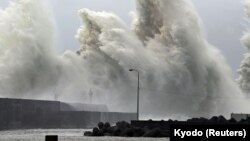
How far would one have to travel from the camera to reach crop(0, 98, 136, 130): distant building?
85375mm

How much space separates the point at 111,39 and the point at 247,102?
113 ft

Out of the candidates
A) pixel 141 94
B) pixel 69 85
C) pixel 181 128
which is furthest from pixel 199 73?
pixel 181 128

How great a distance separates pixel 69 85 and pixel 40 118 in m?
28.3

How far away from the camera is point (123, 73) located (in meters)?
113

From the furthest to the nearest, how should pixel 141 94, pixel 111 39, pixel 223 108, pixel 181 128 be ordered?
pixel 223 108
pixel 141 94
pixel 111 39
pixel 181 128

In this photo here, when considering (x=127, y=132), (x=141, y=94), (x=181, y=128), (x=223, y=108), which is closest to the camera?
(x=181, y=128)

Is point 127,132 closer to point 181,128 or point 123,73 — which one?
point 181,128

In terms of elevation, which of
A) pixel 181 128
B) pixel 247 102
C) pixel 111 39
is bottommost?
pixel 181 128

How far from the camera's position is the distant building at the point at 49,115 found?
85375mm

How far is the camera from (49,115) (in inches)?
3752

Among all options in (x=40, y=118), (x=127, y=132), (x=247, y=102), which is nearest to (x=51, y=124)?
(x=40, y=118)

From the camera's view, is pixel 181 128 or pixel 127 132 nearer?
pixel 181 128

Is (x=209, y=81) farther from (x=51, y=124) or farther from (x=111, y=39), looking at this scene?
(x=51, y=124)

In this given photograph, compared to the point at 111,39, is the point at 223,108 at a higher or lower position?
lower
